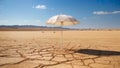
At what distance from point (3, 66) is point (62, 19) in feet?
9.29

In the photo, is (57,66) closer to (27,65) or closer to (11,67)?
(27,65)

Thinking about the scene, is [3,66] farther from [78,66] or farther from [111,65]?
[111,65]

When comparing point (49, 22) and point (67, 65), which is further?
point (49, 22)

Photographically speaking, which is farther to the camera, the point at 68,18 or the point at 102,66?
the point at 68,18

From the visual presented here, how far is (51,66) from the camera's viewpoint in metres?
4.14

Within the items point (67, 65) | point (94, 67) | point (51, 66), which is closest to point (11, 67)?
point (51, 66)

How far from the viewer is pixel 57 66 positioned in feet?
13.7

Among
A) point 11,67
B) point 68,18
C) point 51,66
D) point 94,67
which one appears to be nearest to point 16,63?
point 11,67

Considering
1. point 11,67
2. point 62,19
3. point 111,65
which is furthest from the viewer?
point 62,19

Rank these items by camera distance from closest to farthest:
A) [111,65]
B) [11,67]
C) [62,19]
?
[11,67] < [111,65] < [62,19]

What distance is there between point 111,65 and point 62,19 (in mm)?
2569

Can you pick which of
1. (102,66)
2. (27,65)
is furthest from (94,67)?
(27,65)

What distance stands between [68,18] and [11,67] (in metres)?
2.95

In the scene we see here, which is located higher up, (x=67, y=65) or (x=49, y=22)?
(x=49, y=22)
